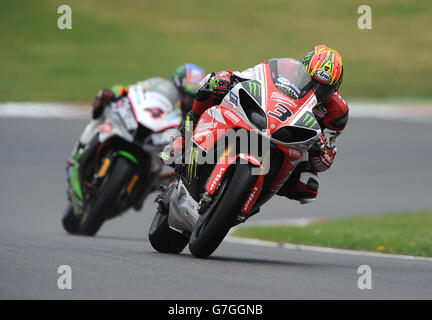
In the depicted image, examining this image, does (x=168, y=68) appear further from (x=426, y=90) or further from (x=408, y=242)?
(x=408, y=242)

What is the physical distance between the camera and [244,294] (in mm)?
4750

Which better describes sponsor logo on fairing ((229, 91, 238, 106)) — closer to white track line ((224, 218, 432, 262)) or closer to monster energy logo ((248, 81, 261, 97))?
monster energy logo ((248, 81, 261, 97))

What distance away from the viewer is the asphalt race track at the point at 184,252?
4.89m

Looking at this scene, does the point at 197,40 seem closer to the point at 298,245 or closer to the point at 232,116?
the point at 298,245

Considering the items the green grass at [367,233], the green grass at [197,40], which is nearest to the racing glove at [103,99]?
the green grass at [367,233]

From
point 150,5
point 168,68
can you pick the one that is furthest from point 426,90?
point 150,5

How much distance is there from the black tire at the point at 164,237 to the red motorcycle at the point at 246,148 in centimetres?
44

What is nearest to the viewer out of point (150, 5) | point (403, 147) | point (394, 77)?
point (403, 147)

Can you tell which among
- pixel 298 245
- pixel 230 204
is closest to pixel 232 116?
pixel 230 204

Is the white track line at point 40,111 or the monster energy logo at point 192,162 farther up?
Result: the monster energy logo at point 192,162

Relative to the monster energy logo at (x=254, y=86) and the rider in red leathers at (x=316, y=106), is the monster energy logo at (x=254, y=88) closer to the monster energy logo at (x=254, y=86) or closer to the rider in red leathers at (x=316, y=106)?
the monster energy logo at (x=254, y=86)

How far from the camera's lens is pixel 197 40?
103ft

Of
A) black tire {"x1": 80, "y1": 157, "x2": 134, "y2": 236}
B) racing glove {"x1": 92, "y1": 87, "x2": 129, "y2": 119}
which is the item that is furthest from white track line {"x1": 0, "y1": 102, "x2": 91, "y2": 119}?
black tire {"x1": 80, "y1": 157, "x2": 134, "y2": 236}

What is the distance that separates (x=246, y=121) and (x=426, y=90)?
22.0 meters
